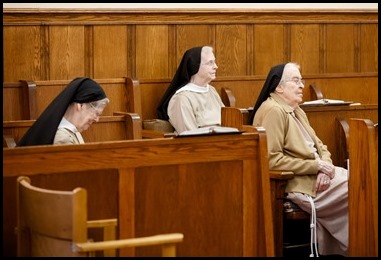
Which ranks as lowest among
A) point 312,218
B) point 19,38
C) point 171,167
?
point 312,218

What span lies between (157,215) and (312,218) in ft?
4.57

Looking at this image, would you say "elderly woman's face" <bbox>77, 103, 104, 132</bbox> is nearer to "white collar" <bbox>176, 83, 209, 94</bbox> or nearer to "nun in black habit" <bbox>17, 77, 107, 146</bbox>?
"nun in black habit" <bbox>17, 77, 107, 146</bbox>

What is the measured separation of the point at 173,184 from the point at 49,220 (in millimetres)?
939

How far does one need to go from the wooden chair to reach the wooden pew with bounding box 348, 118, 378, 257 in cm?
155

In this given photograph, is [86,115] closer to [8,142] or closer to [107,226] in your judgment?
[8,142]

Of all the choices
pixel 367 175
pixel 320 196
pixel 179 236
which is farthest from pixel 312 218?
pixel 179 236

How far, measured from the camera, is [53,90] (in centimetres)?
648

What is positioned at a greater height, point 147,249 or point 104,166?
point 104,166

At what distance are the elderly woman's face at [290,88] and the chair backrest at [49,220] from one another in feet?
8.25

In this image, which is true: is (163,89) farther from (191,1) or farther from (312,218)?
(312,218)

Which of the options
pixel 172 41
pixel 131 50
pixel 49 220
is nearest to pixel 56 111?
pixel 49 220

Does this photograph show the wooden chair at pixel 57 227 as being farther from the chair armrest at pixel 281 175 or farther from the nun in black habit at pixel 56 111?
the chair armrest at pixel 281 175

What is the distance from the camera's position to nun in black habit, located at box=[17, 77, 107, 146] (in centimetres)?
473

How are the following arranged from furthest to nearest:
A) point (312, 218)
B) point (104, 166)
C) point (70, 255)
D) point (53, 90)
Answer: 1. point (53, 90)
2. point (312, 218)
3. point (104, 166)
4. point (70, 255)
